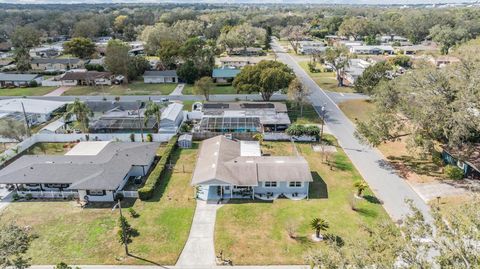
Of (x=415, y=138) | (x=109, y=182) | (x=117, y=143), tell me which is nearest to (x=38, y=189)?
(x=109, y=182)

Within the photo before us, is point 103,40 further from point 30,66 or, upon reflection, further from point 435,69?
point 435,69

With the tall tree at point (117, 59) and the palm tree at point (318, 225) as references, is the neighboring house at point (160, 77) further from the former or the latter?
the palm tree at point (318, 225)

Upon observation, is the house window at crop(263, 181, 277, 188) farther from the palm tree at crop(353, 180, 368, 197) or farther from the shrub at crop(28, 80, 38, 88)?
the shrub at crop(28, 80, 38, 88)

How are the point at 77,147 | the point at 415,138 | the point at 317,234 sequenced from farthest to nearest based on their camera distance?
the point at 77,147
the point at 415,138
the point at 317,234

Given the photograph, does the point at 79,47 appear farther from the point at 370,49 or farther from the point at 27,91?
the point at 370,49

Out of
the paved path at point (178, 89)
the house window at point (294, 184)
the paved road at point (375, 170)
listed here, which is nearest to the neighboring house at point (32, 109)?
the paved path at point (178, 89)

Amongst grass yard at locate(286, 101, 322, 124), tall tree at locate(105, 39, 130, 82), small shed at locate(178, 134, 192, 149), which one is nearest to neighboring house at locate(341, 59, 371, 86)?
grass yard at locate(286, 101, 322, 124)

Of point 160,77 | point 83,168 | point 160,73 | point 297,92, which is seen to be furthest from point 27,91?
point 297,92
